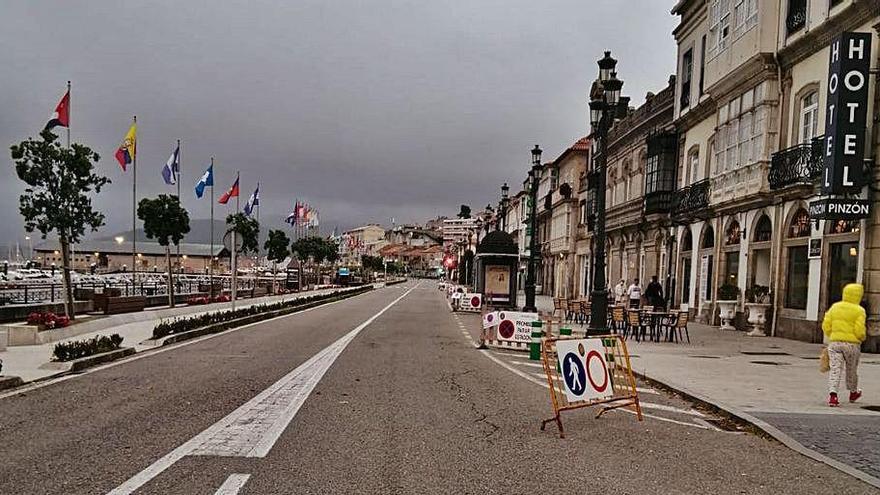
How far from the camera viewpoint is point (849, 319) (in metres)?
8.95

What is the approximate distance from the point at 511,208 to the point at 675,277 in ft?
192

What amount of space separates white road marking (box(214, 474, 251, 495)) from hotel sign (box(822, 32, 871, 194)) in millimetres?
15128

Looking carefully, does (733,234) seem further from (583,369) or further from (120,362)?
(120,362)

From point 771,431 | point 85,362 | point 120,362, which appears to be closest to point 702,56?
point 771,431

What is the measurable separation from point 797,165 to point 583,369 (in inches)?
557

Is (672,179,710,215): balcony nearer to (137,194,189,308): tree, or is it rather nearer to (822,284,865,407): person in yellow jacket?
(822,284,865,407): person in yellow jacket

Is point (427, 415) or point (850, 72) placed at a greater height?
point (850, 72)

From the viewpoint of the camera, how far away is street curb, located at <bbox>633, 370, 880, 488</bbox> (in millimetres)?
5980

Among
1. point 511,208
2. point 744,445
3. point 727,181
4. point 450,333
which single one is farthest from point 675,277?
point 511,208

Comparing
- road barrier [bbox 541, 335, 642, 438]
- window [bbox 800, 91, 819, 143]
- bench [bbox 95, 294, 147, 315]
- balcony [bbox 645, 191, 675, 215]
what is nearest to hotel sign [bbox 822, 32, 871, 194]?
window [bbox 800, 91, 819, 143]

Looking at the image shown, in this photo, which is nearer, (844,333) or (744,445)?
(744,445)

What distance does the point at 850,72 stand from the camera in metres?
15.5

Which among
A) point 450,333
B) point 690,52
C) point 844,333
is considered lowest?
point 450,333

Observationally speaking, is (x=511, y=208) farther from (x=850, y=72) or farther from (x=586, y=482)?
(x=586, y=482)
